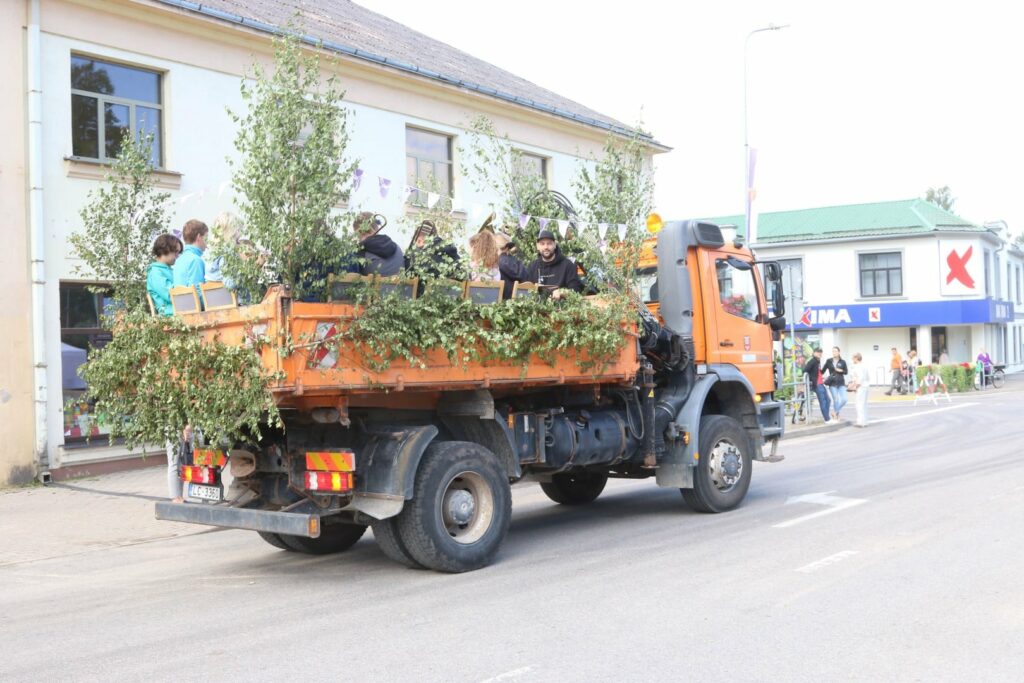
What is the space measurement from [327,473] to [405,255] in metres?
1.70

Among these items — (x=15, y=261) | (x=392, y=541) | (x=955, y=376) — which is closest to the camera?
(x=392, y=541)

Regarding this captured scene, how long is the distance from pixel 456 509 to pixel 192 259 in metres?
2.81

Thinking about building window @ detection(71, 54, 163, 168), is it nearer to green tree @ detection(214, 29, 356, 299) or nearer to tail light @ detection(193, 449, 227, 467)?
tail light @ detection(193, 449, 227, 467)

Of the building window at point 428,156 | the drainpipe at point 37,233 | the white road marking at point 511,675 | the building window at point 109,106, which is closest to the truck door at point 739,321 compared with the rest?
the white road marking at point 511,675

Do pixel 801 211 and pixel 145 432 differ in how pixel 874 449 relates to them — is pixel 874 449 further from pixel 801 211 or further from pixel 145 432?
pixel 801 211

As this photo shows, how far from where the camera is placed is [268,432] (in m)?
7.18

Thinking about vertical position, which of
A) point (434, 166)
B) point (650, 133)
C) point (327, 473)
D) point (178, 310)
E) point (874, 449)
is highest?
point (434, 166)

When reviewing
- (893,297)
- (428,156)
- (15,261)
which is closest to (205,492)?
(15,261)

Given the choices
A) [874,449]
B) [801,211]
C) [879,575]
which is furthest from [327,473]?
[801,211]

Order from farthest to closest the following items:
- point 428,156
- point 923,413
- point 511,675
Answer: point 923,413 < point 428,156 < point 511,675

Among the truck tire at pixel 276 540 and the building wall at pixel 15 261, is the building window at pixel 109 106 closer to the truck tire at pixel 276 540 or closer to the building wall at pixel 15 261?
the building wall at pixel 15 261

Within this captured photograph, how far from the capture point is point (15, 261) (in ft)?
43.1

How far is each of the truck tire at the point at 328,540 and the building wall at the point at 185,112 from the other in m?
2.90

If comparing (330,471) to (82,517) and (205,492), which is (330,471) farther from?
(82,517)
